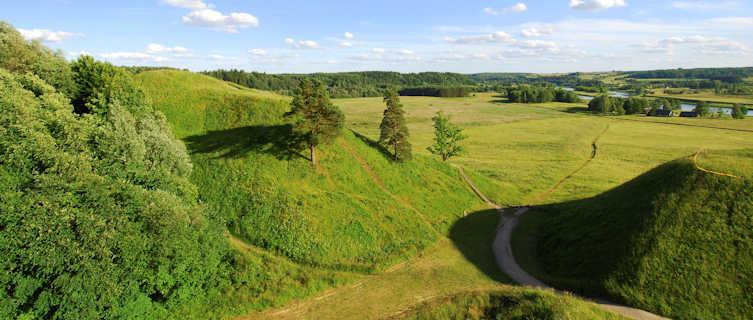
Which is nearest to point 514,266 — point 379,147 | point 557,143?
point 379,147

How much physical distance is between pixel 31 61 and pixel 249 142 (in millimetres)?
29894

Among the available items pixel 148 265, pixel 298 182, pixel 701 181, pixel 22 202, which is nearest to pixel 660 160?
pixel 701 181

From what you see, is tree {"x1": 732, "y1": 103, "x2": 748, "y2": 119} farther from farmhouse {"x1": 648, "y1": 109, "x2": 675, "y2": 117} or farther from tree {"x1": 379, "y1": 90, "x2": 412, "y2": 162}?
tree {"x1": 379, "y1": 90, "x2": 412, "y2": 162}

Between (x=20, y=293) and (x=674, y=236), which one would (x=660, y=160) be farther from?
(x=20, y=293)

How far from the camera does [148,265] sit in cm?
2211

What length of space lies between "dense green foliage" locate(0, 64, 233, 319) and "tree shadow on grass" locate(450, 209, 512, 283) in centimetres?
2355

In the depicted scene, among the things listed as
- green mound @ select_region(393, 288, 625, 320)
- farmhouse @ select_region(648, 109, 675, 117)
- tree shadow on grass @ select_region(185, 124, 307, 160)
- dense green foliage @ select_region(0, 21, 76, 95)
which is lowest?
green mound @ select_region(393, 288, 625, 320)

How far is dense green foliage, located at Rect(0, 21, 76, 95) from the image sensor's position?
119 feet

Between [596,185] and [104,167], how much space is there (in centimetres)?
6515

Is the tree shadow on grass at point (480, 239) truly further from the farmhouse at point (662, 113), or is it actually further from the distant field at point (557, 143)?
the farmhouse at point (662, 113)

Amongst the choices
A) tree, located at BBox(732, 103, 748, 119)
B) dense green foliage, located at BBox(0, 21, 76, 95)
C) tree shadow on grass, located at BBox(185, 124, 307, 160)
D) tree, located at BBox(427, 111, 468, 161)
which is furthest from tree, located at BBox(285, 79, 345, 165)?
tree, located at BBox(732, 103, 748, 119)

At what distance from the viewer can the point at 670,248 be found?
2598 cm

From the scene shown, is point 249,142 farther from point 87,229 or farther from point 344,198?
point 87,229

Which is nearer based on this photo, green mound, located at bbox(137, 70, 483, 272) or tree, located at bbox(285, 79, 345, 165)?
green mound, located at bbox(137, 70, 483, 272)
